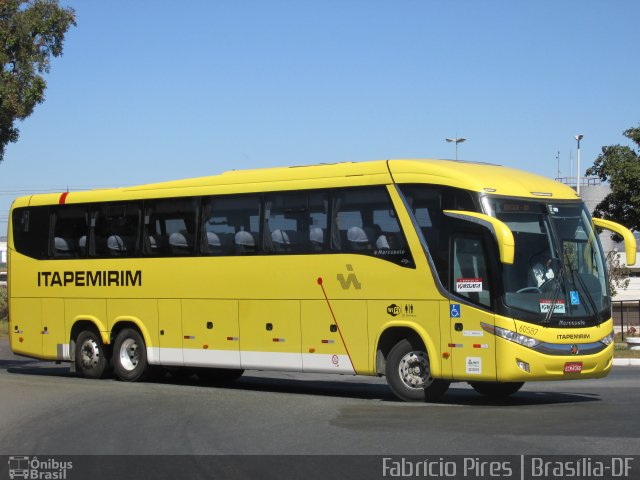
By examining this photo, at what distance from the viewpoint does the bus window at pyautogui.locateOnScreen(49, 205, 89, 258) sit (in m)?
21.3

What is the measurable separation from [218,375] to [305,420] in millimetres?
8079

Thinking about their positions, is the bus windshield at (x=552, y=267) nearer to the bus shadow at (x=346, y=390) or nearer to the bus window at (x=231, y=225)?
the bus shadow at (x=346, y=390)

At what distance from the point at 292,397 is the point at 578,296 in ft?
15.3

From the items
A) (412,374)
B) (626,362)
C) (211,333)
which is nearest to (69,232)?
(211,333)

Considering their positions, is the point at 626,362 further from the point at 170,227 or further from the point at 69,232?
the point at 69,232

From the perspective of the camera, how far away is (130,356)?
20.7 m

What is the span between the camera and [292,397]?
16.8 meters

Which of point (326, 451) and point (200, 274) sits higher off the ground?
point (200, 274)

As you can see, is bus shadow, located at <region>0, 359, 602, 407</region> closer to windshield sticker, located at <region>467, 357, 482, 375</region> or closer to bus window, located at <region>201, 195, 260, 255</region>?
windshield sticker, located at <region>467, 357, 482, 375</region>

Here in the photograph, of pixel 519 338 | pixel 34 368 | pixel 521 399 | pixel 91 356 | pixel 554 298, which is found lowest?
pixel 34 368

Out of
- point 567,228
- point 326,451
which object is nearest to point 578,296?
point 567,228

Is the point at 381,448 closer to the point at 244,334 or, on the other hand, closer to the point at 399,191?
the point at 399,191

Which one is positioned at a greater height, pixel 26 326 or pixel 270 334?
pixel 270 334

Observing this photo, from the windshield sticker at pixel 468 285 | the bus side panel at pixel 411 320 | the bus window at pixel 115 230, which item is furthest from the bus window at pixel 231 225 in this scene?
the windshield sticker at pixel 468 285
